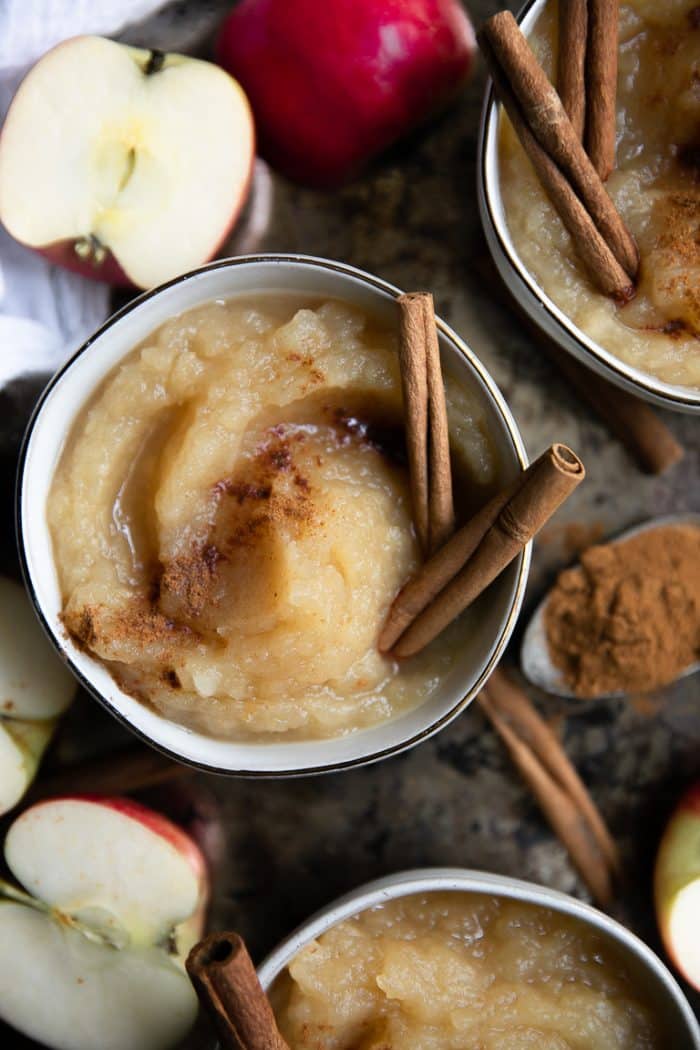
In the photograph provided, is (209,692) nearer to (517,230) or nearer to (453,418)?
(453,418)

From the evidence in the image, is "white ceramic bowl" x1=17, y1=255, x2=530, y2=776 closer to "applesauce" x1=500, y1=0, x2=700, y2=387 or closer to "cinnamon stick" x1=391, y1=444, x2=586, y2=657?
"cinnamon stick" x1=391, y1=444, x2=586, y2=657

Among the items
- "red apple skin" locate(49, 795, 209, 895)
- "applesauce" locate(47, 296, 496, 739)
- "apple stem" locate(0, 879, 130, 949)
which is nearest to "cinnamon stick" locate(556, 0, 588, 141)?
"applesauce" locate(47, 296, 496, 739)

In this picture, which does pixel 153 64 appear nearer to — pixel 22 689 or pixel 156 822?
pixel 22 689

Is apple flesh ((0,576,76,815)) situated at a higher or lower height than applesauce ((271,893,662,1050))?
higher

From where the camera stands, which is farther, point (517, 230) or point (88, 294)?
point (88, 294)

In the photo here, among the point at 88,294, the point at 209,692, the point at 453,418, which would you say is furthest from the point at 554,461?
the point at 88,294
